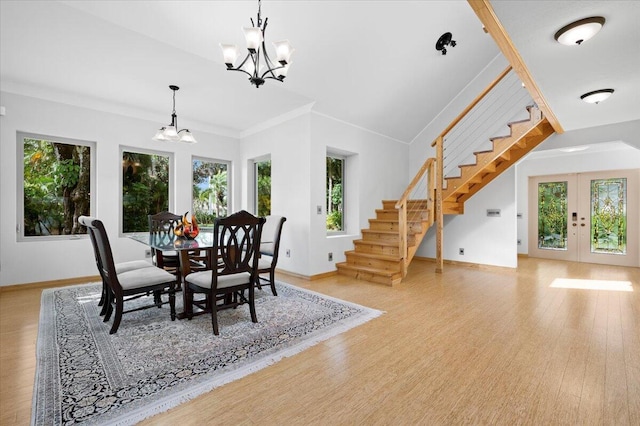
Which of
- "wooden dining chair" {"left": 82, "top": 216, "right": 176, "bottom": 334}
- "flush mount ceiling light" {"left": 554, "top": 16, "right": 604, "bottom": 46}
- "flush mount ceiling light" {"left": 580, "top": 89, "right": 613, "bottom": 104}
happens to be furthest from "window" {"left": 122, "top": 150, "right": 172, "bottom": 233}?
"flush mount ceiling light" {"left": 580, "top": 89, "right": 613, "bottom": 104}

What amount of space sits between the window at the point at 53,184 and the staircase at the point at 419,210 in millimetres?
4167

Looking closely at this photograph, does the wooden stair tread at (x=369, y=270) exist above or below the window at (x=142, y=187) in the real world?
below

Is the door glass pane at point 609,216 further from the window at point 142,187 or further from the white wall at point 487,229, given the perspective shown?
A: the window at point 142,187

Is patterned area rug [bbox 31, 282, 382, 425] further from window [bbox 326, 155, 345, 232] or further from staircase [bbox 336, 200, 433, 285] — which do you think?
window [bbox 326, 155, 345, 232]

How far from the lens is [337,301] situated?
356 cm

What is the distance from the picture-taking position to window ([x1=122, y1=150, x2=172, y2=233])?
493 centimetres

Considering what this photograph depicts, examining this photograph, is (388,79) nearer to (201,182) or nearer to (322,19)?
(322,19)

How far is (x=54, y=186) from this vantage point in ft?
14.3

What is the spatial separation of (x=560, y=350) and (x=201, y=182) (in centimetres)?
573

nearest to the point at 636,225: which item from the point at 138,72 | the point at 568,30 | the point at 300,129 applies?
the point at 568,30

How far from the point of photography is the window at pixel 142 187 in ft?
16.2

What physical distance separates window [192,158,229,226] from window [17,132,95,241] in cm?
164

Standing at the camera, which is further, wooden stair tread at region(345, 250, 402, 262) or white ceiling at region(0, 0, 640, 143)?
wooden stair tread at region(345, 250, 402, 262)

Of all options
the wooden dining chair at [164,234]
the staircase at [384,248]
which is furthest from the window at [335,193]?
the wooden dining chair at [164,234]
